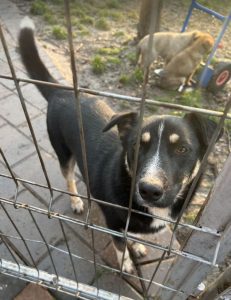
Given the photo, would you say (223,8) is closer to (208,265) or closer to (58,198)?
(58,198)

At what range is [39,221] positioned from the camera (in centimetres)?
252

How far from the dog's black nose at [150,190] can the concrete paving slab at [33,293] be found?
1.11m

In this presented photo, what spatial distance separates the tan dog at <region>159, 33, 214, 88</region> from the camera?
4.42 metres

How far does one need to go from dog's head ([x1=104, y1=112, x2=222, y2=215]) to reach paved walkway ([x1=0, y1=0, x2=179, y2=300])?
721 millimetres

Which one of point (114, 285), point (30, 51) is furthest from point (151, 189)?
point (30, 51)

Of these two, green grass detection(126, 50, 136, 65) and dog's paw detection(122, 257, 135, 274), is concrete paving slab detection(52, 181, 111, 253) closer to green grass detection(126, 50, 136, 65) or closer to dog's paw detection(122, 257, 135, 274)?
dog's paw detection(122, 257, 135, 274)

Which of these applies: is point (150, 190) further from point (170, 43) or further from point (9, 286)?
point (170, 43)

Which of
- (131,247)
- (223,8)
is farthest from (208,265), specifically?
(223,8)

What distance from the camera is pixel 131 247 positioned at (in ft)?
7.82

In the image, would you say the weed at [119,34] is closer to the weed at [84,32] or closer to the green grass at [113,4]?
the weed at [84,32]

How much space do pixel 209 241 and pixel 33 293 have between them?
1.42 meters

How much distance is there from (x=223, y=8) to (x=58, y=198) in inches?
229

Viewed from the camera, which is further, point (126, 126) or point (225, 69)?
point (225, 69)


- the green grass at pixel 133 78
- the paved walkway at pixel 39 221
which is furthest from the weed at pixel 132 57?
the paved walkway at pixel 39 221
